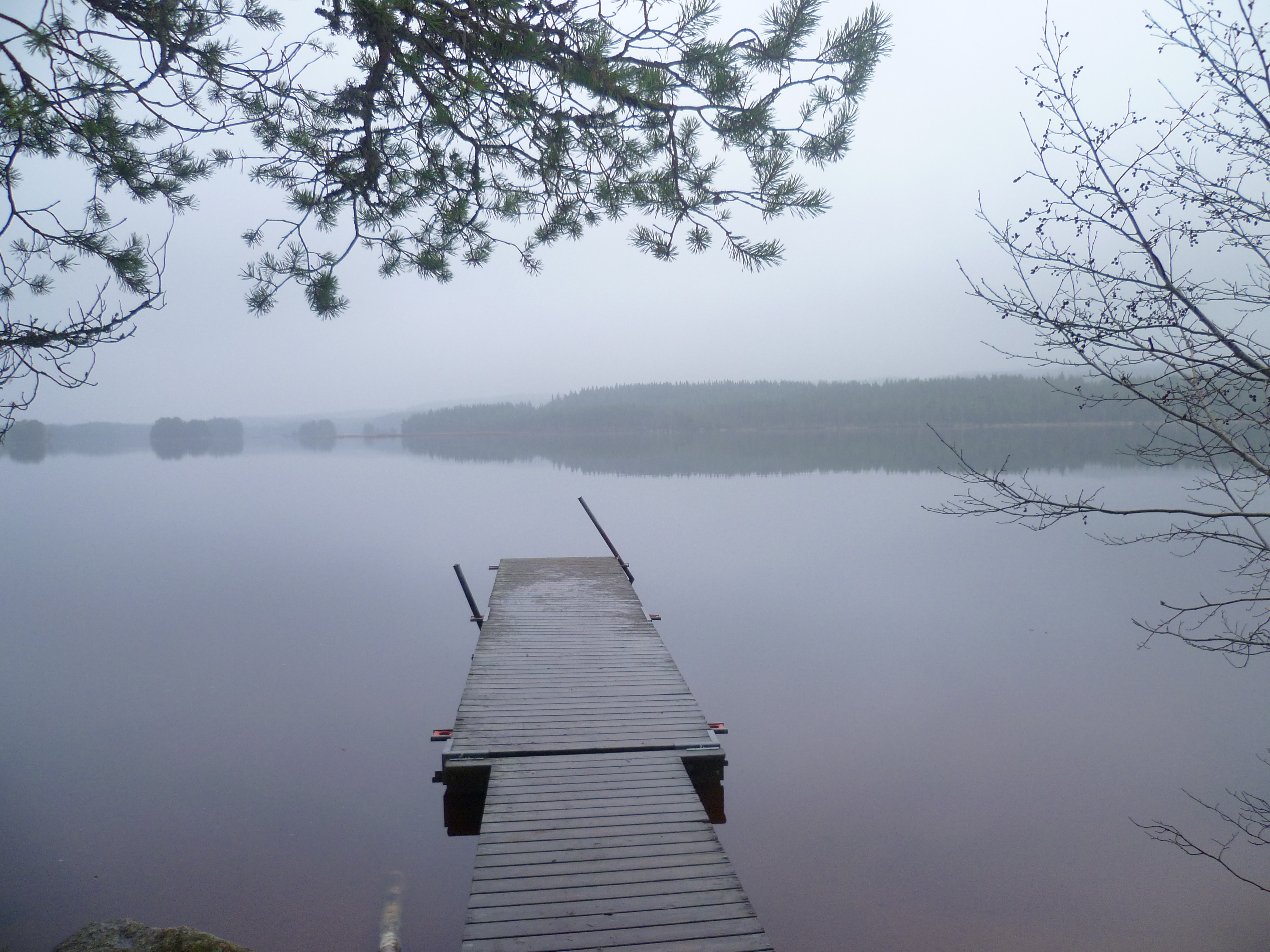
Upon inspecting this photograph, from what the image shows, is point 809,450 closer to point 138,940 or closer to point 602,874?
point 602,874

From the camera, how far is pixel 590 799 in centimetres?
399

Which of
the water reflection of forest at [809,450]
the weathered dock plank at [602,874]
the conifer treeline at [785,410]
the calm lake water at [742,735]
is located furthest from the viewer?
the conifer treeline at [785,410]

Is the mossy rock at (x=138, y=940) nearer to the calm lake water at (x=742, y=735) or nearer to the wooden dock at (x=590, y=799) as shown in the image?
the calm lake water at (x=742, y=735)

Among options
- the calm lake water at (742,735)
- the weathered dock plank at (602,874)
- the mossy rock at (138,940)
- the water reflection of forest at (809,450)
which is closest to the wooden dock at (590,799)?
the weathered dock plank at (602,874)

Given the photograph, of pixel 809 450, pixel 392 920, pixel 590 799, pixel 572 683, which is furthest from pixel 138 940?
pixel 809 450

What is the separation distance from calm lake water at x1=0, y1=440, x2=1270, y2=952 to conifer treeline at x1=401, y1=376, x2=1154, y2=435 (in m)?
38.0

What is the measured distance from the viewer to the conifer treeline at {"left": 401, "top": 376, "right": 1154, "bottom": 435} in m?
63.2

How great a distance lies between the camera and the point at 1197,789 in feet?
21.4

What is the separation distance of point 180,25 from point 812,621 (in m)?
10.2

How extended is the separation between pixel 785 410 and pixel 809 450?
22935 millimetres

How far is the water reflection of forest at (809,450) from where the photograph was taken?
3509 cm

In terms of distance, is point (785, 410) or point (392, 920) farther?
→ point (785, 410)

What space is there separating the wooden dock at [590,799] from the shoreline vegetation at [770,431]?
2740 centimetres

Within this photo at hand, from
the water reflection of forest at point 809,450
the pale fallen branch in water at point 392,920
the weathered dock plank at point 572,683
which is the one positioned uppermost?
the water reflection of forest at point 809,450
